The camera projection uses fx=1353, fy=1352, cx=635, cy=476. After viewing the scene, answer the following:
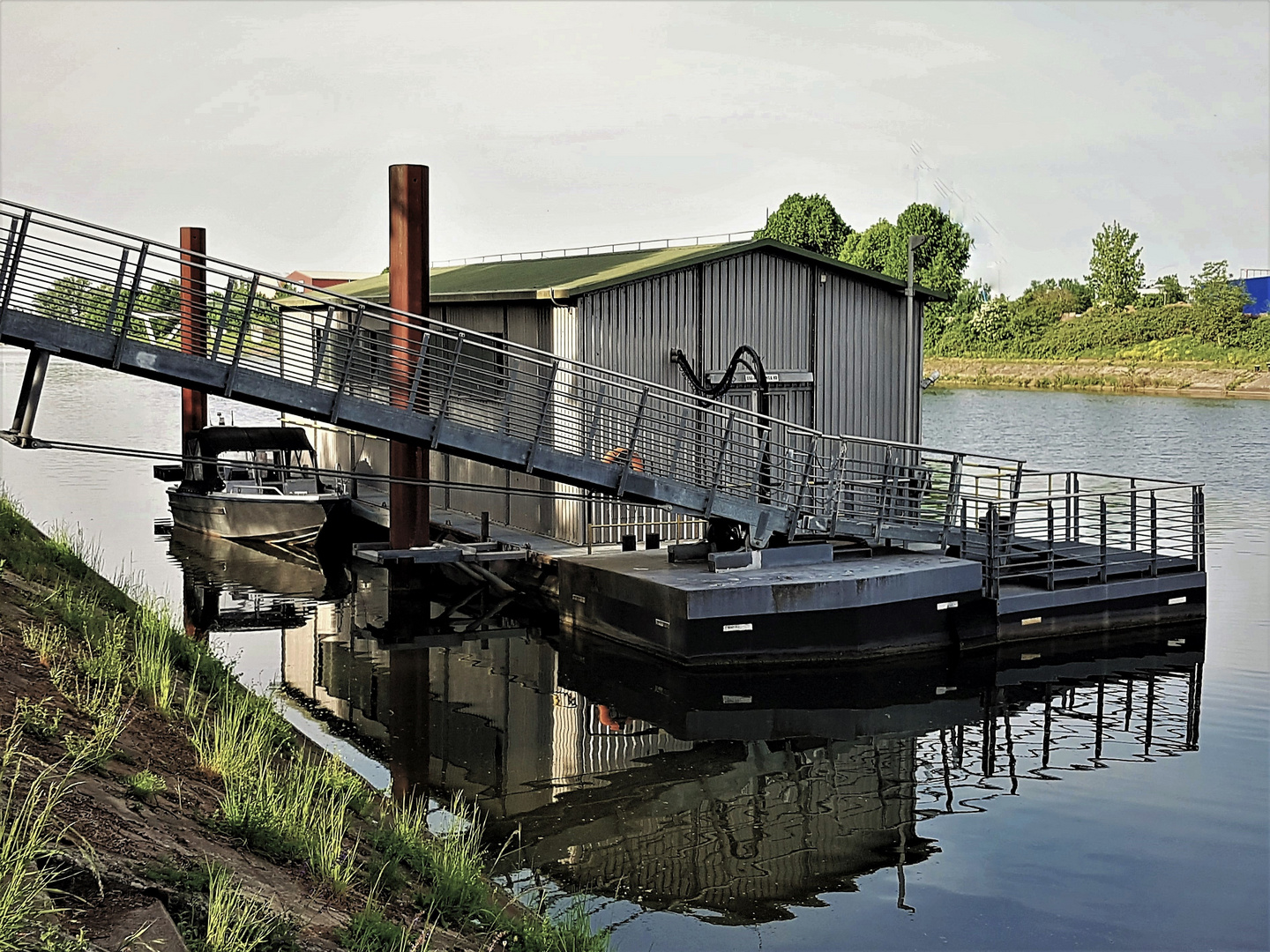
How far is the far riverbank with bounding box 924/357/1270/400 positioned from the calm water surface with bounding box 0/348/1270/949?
46.9 metres

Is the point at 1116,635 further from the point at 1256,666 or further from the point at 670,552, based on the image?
the point at 670,552

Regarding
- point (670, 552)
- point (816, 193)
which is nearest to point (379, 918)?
point (670, 552)

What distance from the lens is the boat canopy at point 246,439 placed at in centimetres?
2502

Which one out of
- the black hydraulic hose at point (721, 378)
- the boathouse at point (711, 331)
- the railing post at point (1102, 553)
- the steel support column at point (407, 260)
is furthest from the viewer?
the black hydraulic hose at point (721, 378)

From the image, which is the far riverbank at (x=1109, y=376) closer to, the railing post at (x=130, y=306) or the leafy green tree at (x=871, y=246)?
the leafy green tree at (x=871, y=246)

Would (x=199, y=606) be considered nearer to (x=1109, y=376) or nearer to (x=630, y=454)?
(x=630, y=454)

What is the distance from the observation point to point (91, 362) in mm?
13594

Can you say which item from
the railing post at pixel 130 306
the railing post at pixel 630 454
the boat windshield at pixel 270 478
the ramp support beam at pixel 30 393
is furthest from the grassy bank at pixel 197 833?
the boat windshield at pixel 270 478

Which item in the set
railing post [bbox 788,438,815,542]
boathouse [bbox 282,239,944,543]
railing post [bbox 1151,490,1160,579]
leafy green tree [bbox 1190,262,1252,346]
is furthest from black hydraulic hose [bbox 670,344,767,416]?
leafy green tree [bbox 1190,262,1252,346]

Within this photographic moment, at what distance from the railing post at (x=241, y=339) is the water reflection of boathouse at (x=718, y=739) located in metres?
3.57

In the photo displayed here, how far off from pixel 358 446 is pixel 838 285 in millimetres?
11006

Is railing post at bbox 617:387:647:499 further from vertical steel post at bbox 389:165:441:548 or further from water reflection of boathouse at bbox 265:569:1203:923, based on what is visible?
vertical steel post at bbox 389:165:441:548

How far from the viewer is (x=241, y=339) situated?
1383 centimetres

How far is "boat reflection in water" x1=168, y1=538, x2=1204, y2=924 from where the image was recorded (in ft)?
34.3
